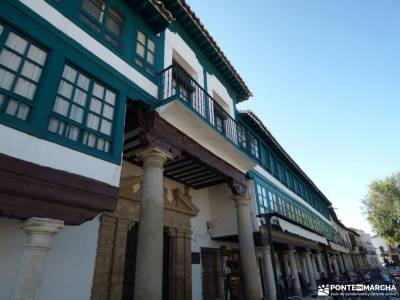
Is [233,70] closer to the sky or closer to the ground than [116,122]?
closer to the sky

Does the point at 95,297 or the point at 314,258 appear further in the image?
the point at 314,258

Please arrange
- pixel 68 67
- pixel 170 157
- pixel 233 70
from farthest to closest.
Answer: pixel 233 70
pixel 170 157
pixel 68 67

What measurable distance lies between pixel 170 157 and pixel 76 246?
249 cm

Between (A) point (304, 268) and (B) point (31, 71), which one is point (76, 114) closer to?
(B) point (31, 71)

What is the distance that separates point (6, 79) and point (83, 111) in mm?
1109

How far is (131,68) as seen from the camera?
219 inches

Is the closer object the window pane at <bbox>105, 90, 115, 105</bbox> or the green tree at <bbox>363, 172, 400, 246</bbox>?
the window pane at <bbox>105, 90, 115, 105</bbox>

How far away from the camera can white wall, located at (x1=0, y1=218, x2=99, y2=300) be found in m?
4.02

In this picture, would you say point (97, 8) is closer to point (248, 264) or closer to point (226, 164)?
point (226, 164)

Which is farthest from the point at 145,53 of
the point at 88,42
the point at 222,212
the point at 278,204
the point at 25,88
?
the point at 278,204

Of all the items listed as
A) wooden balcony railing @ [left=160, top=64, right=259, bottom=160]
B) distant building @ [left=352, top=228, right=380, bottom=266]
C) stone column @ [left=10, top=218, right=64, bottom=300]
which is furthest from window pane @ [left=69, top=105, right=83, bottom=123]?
distant building @ [left=352, top=228, right=380, bottom=266]

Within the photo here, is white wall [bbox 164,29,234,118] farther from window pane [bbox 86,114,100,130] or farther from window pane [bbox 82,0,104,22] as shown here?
window pane [bbox 86,114,100,130]

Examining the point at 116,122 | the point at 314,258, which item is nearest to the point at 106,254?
the point at 116,122

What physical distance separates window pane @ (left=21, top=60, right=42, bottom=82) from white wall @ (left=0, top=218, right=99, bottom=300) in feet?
7.22
